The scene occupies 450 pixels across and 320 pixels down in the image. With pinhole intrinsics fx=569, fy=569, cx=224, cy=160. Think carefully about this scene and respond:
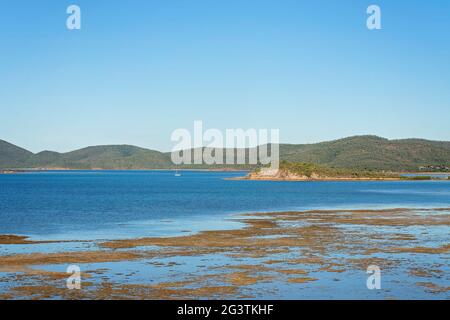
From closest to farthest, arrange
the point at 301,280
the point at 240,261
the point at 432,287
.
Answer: the point at 432,287, the point at 301,280, the point at 240,261

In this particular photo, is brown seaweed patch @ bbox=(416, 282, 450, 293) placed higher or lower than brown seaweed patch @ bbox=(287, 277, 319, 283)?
lower

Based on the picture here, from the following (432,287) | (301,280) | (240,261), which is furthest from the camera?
(240,261)

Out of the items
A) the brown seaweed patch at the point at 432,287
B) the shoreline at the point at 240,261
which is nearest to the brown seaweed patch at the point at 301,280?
the shoreline at the point at 240,261

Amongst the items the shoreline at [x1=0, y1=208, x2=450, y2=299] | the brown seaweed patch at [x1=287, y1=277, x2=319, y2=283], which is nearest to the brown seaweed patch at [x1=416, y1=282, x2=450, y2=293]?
the shoreline at [x1=0, y1=208, x2=450, y2=299]

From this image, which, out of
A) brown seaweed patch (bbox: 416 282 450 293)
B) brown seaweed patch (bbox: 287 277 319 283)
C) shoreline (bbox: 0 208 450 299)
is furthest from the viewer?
brown seaweed patch (bbox: 287 277 319 283)

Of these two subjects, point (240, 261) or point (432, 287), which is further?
point (240, 261)

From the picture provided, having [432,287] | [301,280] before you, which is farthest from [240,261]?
[432,287]

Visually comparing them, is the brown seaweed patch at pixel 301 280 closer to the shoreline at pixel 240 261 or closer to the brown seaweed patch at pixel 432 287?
the shoreline at pixel 240 261

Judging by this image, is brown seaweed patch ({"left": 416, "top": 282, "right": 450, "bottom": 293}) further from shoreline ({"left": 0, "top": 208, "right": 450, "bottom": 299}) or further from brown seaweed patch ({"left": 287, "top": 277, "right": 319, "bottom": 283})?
brown seaweed patch ({"left": 287, "top": 277, "right": 319, "bottom": 283})

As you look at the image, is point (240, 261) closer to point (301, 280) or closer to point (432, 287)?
point (301, 280)

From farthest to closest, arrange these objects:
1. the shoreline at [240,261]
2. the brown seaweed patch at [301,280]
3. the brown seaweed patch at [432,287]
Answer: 1. the brown seaweed patch at [301,280]
2. the shoreline at [240,261]
3. the brown seaweed patch at [432,287]

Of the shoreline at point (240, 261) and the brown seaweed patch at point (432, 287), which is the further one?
the shoreline at point (240, 261)

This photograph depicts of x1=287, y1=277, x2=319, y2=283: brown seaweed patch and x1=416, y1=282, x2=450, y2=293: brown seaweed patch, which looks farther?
x1=287, y1=277, x2=319, y2=283: brown seaweed patch
